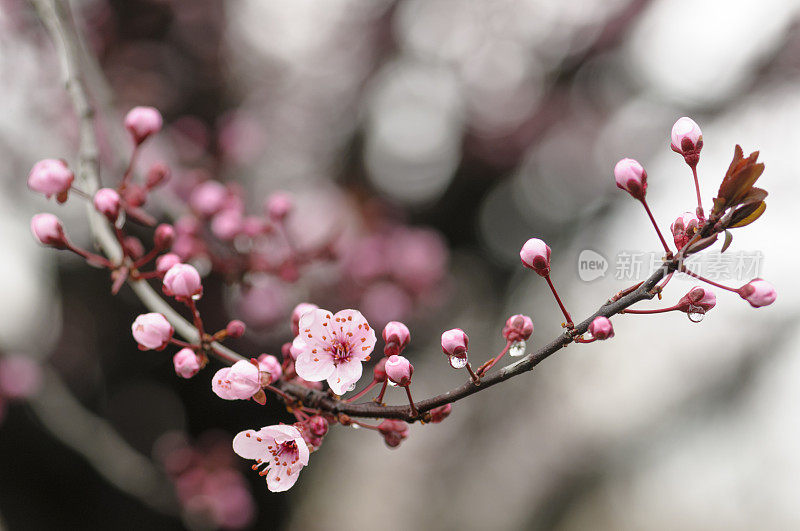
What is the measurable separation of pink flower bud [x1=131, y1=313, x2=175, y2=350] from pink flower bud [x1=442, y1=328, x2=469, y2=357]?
50 centimetres

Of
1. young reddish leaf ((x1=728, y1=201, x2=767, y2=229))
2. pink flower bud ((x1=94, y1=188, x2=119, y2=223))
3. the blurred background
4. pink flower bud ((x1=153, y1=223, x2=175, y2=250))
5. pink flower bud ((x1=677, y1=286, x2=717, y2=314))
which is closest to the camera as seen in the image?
young reddish leaf ((x1=728, y1=201, x2=767, y2=229))

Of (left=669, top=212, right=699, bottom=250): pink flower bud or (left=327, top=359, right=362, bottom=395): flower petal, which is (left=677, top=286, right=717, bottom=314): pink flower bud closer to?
(left=669, top=212, right=699, bottom=250): pink flower bud

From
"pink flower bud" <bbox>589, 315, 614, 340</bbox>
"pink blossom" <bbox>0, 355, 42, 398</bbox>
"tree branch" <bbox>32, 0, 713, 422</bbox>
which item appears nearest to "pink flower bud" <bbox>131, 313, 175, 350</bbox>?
"tree branch" <bbox>32, 0, 713, 422</bbox>

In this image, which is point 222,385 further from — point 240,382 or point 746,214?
point 746,214

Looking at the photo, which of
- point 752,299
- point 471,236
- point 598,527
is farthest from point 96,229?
point 598,527

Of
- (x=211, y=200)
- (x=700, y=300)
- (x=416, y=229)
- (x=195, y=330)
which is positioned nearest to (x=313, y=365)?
(x=195, y=330)

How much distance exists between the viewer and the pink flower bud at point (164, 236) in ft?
3.89

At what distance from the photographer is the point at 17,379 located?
2.88 metres

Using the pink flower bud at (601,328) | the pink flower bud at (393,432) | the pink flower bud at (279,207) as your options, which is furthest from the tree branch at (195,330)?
the pink flower bud at (279,207)

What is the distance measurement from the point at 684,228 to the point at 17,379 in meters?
3.33

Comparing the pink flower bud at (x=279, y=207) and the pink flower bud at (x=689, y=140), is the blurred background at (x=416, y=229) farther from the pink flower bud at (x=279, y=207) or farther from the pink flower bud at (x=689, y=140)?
the pink flower bud at (x=689, y=140)

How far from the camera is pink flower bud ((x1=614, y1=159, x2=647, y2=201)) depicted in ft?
2.87

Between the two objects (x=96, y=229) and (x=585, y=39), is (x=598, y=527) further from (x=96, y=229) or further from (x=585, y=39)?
(x=96, y=229)

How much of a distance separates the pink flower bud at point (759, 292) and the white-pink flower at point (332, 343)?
0.60 metres
